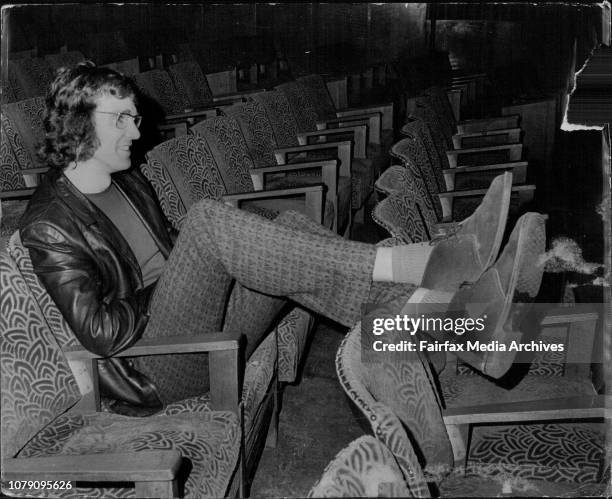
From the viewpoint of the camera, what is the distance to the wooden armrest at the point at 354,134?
3377mm

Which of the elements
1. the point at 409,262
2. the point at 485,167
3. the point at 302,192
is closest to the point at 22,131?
the point at 302,192

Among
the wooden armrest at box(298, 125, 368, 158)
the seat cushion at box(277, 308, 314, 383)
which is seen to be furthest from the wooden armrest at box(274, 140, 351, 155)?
the seat cushion at box(277, 308, 314, 383)

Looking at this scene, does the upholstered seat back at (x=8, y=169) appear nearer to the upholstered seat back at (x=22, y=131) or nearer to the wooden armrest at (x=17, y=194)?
the upholstered seat back at (x=22, y=131)

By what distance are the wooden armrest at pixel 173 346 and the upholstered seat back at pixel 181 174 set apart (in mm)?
758

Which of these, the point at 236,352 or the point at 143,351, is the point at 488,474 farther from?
the point at 143,351

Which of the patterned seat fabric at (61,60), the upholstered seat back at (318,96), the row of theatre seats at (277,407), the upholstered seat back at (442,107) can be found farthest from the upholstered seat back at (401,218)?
the patterned seat fabric at (61,60)

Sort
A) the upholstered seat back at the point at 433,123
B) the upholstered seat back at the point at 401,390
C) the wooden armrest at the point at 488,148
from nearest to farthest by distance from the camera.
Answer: the upholstered seat back at the point at 401,390 < the wooden armrest at the point at 488,148 < the upholstered seat back at the point at 433,123

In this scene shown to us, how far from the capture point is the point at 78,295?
1.40m

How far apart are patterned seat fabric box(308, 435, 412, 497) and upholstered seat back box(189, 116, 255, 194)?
76.2 inches

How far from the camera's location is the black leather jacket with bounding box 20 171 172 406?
4.59 ft

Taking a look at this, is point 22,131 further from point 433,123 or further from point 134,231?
point 433,123

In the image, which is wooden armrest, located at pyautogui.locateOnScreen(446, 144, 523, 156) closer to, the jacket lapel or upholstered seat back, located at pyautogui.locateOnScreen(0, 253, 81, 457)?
the jacket lapel

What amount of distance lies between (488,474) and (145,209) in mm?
981

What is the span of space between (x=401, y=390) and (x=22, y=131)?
6.81 feet
